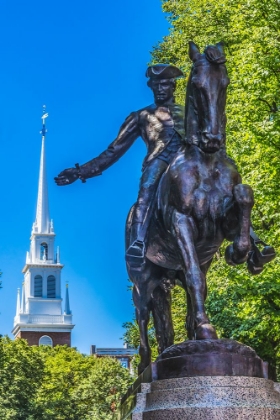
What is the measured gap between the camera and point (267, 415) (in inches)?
321

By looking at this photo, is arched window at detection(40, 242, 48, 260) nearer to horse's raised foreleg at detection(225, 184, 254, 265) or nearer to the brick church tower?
the brick church tower

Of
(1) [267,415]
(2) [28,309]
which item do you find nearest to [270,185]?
(1) [267,415]

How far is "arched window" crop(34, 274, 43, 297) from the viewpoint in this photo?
15625 centimetres

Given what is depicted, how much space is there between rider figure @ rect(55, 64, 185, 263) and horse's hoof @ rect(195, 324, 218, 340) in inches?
59.4

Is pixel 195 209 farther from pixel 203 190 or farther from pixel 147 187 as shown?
pixel 147 187

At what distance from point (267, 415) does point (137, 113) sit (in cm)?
477

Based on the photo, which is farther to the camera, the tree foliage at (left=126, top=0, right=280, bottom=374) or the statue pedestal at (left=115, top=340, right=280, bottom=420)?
the tree foliage at (left=126, top=0, right=280, bottom=374)

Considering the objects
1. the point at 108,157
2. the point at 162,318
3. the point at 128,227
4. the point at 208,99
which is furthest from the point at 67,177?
the point at 208,99

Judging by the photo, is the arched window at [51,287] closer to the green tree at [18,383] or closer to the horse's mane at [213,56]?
the green tree at [18,383]

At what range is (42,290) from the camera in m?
156

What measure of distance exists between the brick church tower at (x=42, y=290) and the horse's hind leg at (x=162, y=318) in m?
135

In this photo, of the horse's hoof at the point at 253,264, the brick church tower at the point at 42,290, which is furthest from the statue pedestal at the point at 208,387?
the brick church tower at the point at 42,290

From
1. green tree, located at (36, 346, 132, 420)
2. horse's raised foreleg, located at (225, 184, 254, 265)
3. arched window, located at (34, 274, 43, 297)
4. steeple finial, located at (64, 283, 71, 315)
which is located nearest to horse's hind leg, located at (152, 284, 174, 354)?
horse's raised foreleg, located at (225, 184, 254, 265)

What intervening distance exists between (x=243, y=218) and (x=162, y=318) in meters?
2.24
